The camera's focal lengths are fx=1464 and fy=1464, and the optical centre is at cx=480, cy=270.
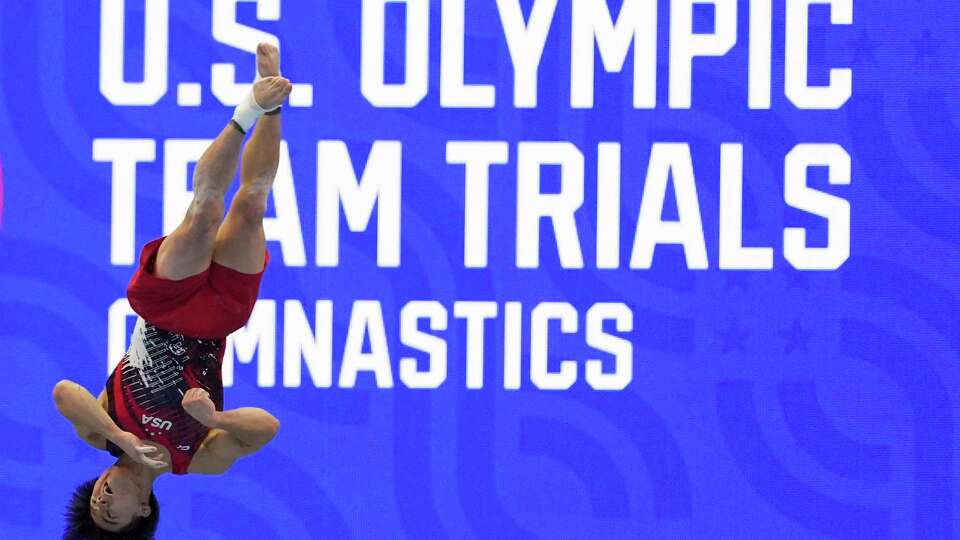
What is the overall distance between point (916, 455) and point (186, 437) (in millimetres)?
3040

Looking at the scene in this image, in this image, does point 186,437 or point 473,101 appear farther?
point 473,101

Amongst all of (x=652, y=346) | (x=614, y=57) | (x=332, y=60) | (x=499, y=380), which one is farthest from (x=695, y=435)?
(x=332, y=60)

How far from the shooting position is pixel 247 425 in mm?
4508

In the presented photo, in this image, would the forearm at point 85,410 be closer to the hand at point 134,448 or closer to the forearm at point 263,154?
the hand at point 134,448

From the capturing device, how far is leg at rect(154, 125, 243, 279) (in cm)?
445

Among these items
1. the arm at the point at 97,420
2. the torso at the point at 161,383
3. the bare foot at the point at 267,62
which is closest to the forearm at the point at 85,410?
the arm at the point at 97,420

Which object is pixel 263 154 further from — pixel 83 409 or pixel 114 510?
pixel 114 510

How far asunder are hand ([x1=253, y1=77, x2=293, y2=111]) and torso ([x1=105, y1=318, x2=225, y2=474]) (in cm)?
83

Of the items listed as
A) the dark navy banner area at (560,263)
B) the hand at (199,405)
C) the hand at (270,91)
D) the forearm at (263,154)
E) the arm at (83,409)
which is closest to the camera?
the hand at (199,405)

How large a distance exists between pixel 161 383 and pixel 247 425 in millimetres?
364

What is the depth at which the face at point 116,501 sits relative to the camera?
15.2ft

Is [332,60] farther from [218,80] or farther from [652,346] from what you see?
[652,346]

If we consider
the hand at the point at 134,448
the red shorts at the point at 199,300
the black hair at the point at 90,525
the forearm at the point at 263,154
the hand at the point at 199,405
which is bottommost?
the black hair at the point at 90,525

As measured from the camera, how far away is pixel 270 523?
611 cm
